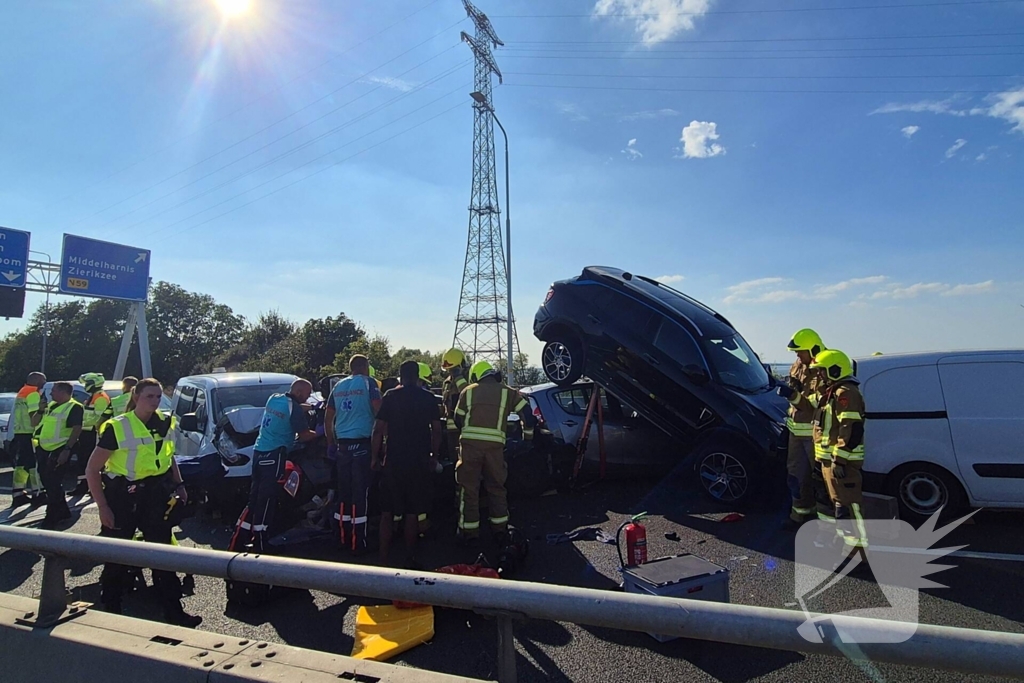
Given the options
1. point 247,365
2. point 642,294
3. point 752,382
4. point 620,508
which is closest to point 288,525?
point 620,508

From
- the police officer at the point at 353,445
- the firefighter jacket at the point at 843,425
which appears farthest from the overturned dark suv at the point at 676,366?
the police officer at the point at 353,445

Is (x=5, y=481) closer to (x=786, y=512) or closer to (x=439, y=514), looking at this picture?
(x=439, y=514)

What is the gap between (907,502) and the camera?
18.4 ft

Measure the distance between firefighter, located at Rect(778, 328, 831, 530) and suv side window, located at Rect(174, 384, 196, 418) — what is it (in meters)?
7.92

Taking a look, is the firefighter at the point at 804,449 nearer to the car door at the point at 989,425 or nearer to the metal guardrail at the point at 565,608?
the car door at the point at 989,425

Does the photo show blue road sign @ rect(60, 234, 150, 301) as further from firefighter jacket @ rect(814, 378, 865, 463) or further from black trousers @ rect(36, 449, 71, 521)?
firefighter jacket @ rect(814, 378, 865, 463)

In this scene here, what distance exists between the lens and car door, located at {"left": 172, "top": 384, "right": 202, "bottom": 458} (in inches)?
309

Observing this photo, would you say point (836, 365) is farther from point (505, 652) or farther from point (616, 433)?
point (505, 652)

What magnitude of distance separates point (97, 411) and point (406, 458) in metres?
6.08

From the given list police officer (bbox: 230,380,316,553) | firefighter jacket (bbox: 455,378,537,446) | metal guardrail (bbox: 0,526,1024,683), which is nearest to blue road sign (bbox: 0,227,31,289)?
police officer (bbox: 230,380,316,553)

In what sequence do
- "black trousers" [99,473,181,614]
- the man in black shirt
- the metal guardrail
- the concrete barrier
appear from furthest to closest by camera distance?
the man in black shirt → "black trousers" [99,473,181,614] → the concrete barrier → the metal guardrail

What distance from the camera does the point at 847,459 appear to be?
485 cm

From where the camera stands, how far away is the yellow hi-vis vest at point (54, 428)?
7.09 meters

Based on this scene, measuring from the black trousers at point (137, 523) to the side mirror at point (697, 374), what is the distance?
208 inches
